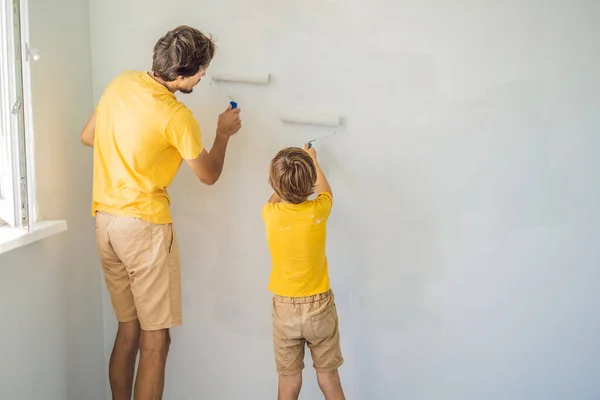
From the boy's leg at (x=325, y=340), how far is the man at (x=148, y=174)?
43 centimetres

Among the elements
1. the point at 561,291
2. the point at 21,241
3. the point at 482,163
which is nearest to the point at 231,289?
the point at 21,241

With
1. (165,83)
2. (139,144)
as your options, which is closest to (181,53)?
(165,83)

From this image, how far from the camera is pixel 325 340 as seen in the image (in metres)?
1.86

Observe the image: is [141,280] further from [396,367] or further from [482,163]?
[482,163]

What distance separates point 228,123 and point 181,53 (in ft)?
1.19

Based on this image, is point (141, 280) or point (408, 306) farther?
point (408, 306)

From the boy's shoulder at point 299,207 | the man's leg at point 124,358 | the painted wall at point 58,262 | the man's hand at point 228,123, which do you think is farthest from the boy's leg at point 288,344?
the painted wall at point 58,262

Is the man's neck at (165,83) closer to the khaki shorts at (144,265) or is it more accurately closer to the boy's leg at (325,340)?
the khaki shorts at (144,265)

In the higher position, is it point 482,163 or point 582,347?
point 482,163

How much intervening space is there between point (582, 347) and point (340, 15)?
1.59 m

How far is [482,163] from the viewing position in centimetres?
211

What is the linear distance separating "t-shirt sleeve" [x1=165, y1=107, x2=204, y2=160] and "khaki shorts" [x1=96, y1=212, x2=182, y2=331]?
0.26m

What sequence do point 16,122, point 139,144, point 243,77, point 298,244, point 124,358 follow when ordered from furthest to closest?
point 243,77 < point 124,358 < point 298,244 < point 139,144 < point 16,122

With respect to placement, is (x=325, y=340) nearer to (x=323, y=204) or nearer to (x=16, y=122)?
(x=323, y=204)
